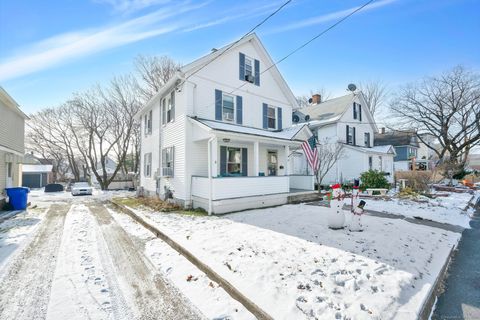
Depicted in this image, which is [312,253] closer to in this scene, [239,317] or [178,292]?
[239,317]

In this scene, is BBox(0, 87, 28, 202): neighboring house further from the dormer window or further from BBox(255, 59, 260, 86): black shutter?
BBox(255, 59, 260, 86): black shutter

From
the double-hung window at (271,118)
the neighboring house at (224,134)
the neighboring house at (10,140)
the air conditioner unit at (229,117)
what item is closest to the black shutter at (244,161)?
the neighboring house at (224,134)

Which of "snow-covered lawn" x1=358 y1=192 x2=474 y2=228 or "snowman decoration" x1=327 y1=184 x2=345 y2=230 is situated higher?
"snowman decoration" x1=327 y1=184 x2=345 y2=230

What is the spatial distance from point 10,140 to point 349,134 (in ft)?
77.9

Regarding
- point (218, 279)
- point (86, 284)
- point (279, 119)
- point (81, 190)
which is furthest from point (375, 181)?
point (81, 190)

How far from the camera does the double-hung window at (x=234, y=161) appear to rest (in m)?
11.9

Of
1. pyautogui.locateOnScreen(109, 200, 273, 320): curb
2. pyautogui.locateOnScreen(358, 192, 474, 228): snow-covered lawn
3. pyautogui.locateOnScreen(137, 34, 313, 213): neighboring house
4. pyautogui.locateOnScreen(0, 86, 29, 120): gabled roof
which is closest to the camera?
pyautogui.locateOnScreen(109, 200, 273, 320): curb

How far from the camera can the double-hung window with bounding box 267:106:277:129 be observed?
14.3m

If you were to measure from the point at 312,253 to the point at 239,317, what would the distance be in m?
2.28

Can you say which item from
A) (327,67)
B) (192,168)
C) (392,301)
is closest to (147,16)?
(192,168)

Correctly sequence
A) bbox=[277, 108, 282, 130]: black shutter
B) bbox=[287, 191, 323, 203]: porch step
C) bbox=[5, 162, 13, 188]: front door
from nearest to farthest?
bbox=[5, 162, 13, 188]: front door < bbox=[287, 191, 323, 203]: porch step < bbox=[277, 108, 282, 130]: black shutter

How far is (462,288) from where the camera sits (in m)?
3.70

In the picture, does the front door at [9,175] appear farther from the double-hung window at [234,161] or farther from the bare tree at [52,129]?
the bare tree at [52,129]

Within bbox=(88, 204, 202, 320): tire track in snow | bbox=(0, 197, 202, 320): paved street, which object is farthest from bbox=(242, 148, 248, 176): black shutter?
bbox=(88, 204, 202, 320): tire track in snow
